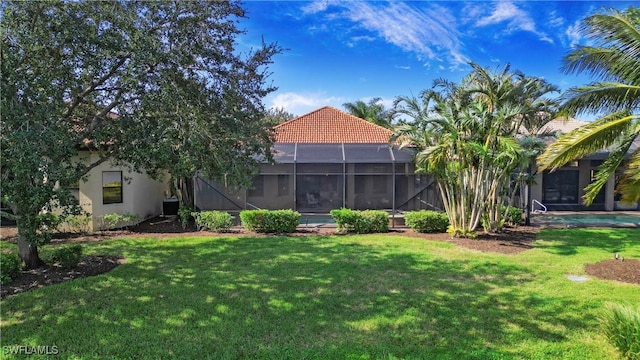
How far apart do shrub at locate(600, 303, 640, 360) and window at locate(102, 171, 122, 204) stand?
47.9ft

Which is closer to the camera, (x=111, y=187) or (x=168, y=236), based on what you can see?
(x=168, y=236)

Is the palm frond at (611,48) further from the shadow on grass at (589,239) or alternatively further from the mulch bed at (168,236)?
the shadow on grass at (589,239)

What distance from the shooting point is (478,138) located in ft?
37.4

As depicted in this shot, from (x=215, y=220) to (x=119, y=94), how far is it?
5981 mm

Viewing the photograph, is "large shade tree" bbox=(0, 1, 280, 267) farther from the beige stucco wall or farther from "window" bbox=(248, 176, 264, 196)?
"window" bbox=(248, 176, 264, 196)

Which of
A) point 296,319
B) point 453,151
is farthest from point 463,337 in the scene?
point 453,151

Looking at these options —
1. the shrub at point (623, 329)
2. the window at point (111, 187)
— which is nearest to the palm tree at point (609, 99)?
the shrub at point (623, 329)

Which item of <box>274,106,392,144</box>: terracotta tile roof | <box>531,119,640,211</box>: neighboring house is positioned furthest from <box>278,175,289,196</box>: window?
<box>531,119,640,211</box>: neighboring house

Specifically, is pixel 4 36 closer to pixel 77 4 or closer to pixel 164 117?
pixel 77 4

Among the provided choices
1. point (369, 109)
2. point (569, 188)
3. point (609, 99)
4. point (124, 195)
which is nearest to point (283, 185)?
point (124, 195)

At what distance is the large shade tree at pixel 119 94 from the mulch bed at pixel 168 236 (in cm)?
83

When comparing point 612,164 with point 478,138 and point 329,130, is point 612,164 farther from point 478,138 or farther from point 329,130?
point 329,130

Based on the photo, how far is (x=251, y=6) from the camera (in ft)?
29.0

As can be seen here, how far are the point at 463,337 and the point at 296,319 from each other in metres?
2.22
